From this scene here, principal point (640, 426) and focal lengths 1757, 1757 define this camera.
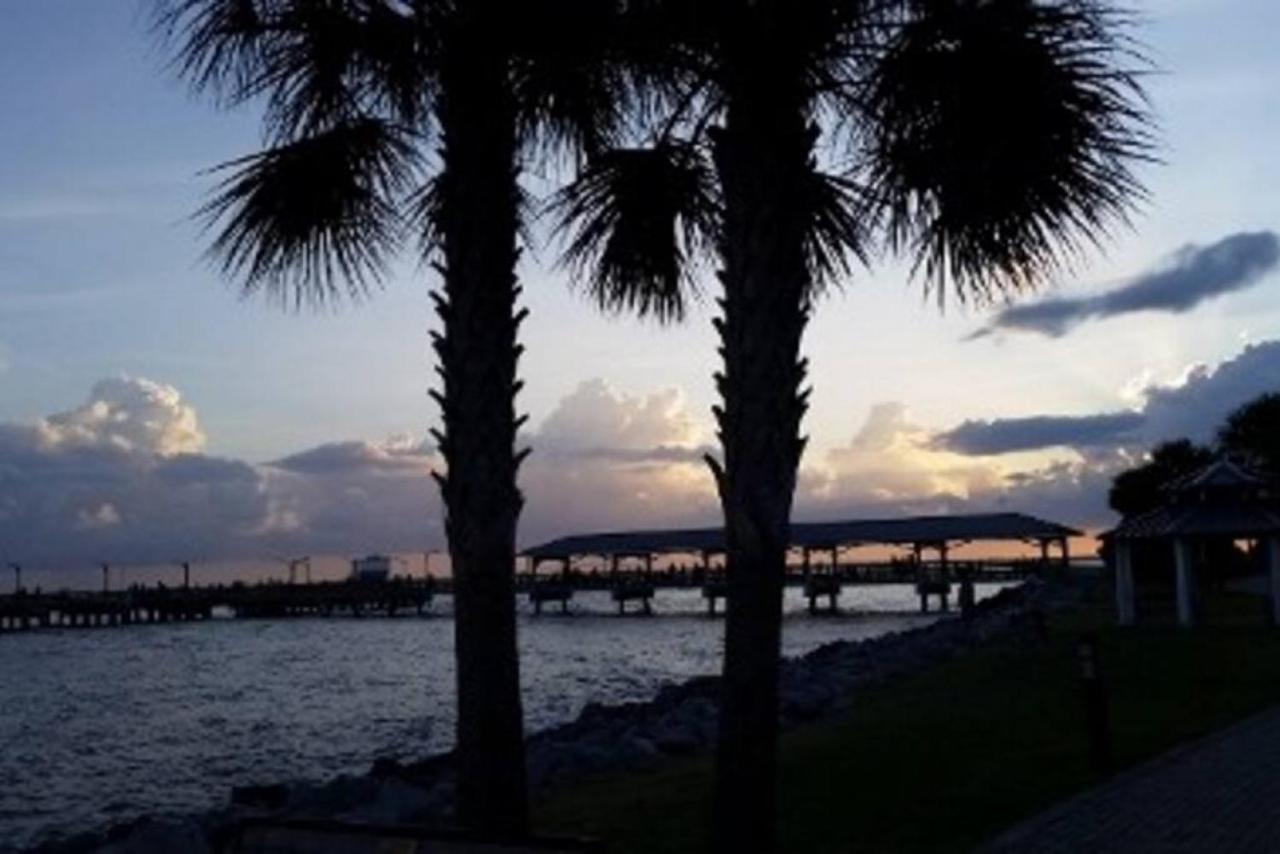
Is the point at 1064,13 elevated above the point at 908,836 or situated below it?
above

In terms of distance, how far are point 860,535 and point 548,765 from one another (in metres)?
81.8

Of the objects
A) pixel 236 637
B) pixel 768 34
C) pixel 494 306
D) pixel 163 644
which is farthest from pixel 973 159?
pixel 236 637

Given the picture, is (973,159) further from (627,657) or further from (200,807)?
(627,657)

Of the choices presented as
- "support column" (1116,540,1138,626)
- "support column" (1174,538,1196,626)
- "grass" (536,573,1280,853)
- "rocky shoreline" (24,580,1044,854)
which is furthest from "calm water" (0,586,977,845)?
"support column" (1174,538,1196,626)

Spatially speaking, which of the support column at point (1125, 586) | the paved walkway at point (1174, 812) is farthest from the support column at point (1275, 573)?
the paved walkway at point (1174, 812)

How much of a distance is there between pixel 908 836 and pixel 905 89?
5105 millimetres

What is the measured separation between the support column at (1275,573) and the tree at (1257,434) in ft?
113

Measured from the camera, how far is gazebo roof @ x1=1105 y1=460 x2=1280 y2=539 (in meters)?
32.8

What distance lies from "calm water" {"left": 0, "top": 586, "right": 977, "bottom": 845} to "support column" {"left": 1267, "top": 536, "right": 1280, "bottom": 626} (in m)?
14.0

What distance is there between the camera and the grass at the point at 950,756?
12375 millimetres

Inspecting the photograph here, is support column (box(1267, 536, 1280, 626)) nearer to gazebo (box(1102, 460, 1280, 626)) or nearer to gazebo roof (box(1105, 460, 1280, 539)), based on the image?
gazebo (box(1102, 460, 1280, 626))

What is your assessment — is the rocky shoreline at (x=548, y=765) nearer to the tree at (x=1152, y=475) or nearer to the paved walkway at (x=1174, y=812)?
the paved walkway at (x=1174, y=812)

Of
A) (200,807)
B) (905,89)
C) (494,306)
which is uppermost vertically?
(905,89)

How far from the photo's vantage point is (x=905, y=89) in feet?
30.8
